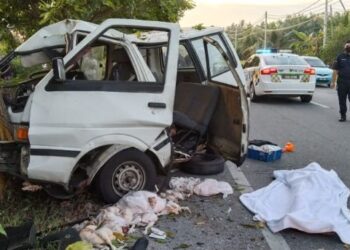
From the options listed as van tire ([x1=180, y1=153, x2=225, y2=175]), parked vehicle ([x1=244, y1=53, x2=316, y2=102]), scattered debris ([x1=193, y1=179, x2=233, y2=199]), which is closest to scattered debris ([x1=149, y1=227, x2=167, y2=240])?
scattered debris ([x1=193, y1=179, x2=233, y2=199])

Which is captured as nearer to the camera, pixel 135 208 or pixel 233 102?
pixel 135 208

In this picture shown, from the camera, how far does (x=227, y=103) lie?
634cm

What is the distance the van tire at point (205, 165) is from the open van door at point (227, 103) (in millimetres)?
165

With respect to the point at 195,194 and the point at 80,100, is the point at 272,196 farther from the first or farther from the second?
the point at 80,100

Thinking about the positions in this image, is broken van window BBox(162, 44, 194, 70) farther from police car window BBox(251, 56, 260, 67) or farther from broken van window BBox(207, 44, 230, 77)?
police car window BBox(251, 56, 260, 67)

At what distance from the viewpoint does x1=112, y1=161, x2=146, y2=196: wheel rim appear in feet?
16.9

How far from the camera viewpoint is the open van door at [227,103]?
234 inches

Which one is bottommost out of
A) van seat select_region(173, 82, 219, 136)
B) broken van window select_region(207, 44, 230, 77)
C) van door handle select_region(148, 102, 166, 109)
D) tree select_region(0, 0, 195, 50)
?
van seat select_region(173, 82, 219, 136)

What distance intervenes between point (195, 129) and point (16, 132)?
2341 mm

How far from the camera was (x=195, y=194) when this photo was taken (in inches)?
226

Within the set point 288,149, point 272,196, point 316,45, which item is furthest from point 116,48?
point 316,45

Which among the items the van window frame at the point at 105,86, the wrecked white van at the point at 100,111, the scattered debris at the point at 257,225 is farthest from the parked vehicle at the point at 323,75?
the scattered debris at the point at 257,225

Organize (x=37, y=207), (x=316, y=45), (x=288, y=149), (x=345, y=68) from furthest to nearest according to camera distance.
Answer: (x=316, y=45)
(x=345, y=68)
(x=288, y=149)
(x=37, y=207)

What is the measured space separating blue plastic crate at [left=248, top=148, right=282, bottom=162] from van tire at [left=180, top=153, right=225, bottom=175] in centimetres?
98
